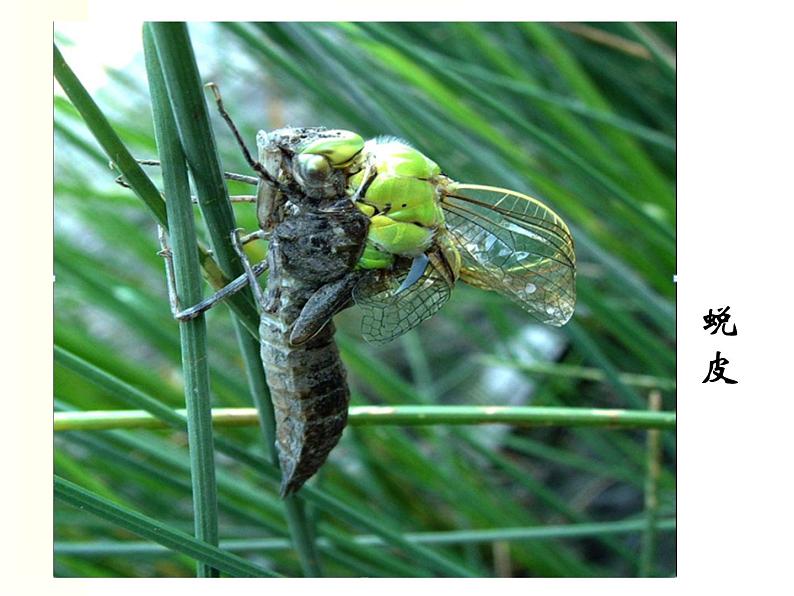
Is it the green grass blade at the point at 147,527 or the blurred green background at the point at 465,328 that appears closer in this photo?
the green grass blade at the point at 147,527

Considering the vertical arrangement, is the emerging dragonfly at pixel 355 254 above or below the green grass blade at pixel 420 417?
above

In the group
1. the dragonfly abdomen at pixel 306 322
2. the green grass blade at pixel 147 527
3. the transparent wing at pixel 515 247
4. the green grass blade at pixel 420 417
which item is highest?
the transparent wing at pixel 515 247

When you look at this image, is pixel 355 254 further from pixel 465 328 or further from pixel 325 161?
pixel 465 328

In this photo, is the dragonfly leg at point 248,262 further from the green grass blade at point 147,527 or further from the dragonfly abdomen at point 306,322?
the green grass blade at point 147,527

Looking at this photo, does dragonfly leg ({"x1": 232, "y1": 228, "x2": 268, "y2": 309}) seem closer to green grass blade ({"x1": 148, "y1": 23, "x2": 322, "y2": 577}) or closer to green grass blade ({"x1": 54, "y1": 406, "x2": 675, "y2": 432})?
green grass blade ({"x1": 148, "y1": 23, "x2": 322, "y2": 577})

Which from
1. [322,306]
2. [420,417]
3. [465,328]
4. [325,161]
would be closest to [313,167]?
[325,161]

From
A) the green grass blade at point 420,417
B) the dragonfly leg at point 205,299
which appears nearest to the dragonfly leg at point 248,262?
the dragonfly leg at point 205,299
